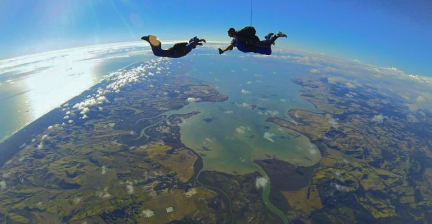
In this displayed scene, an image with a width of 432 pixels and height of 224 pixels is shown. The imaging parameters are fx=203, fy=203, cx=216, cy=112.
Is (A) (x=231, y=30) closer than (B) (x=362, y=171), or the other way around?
(A) (x=231, y=30)

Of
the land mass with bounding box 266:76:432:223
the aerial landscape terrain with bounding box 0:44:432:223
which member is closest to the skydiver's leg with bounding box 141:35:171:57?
the aerial landscape terrain with bounding box 0:44:432:223

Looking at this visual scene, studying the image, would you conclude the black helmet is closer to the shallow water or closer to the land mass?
the land mass

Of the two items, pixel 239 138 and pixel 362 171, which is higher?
pixel 239 138

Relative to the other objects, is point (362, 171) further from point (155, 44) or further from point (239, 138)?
point (155, 44)

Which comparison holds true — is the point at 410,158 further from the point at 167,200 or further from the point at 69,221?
the point at 69,221

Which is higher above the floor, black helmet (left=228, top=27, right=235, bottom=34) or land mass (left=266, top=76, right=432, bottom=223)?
black helmet (left=228, top=27, right=235, bottom=34)

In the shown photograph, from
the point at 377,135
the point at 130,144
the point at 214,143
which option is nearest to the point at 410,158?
the point at 377,135

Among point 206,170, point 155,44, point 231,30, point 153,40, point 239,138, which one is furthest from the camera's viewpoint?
point 239,138

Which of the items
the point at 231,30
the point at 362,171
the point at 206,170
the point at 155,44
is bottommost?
the point at 362,171

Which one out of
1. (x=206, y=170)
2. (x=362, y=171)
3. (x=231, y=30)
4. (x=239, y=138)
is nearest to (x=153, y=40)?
(x=231, y=30)

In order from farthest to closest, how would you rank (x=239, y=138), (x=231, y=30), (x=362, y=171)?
(x=239, y=138)
(x=362, y=171)
(x=231, y=30)

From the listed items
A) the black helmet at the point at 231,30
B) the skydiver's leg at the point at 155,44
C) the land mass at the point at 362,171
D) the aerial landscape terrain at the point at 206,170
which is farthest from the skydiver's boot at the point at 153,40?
Answer: the land mass at the point at 362,171

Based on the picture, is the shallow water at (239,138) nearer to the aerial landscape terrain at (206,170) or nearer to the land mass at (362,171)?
the aerial landscape terrain at (206,170)

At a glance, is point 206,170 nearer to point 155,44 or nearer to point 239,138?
point 239,138
